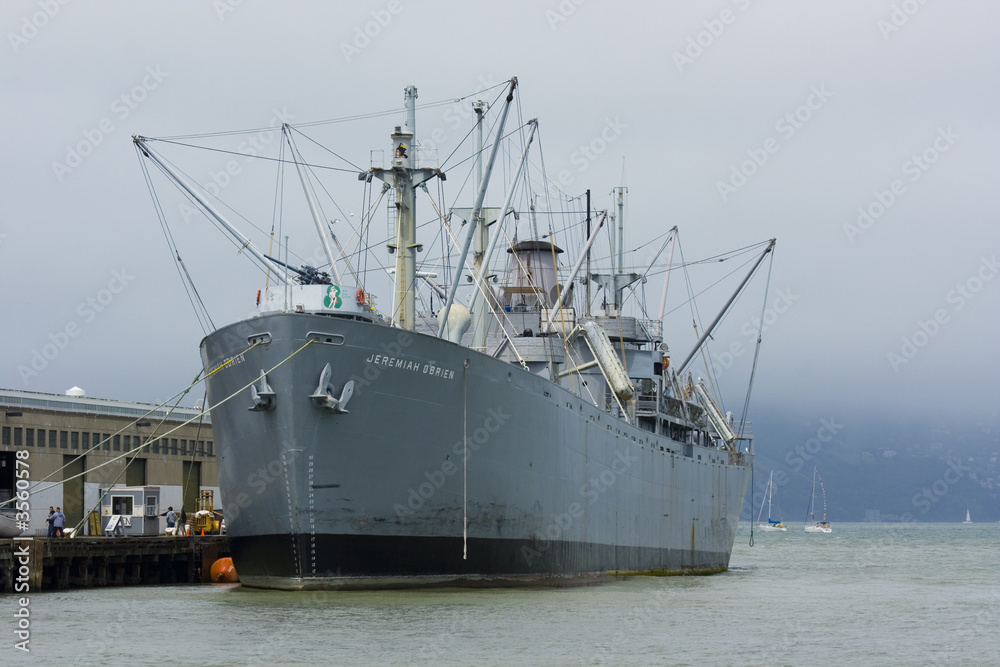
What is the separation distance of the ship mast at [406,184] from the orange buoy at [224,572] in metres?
9.38

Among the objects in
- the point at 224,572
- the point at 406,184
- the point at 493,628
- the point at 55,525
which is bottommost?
the point at 224,572

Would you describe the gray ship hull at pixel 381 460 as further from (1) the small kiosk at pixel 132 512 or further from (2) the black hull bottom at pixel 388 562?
(1) the small kiosk at pixel 132 512

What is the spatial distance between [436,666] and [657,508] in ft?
84.8

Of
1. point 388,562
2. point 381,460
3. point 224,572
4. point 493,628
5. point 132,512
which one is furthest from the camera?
point 132,512

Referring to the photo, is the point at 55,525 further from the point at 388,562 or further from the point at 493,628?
the point at 493,628

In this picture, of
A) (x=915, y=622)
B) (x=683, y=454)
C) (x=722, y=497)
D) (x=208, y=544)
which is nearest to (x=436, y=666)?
(x=915, y=622)

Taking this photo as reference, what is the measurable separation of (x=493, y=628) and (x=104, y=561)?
14.2 metres

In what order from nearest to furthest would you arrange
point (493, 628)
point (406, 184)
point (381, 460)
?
point (493, 628), point (381, 460), point (406, 184)

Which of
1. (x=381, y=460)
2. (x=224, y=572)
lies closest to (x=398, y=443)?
(x=381, y=460)

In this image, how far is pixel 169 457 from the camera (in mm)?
49062

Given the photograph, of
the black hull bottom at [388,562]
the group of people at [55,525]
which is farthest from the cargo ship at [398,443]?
the group of people at [55,525]

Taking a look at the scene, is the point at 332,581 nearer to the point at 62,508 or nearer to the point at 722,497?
the point at 62,508

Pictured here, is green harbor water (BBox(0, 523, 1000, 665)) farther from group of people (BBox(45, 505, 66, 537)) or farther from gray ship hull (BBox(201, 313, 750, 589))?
group of people (BBox(45, 505, 66, 537))

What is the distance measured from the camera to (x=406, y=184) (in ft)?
110
